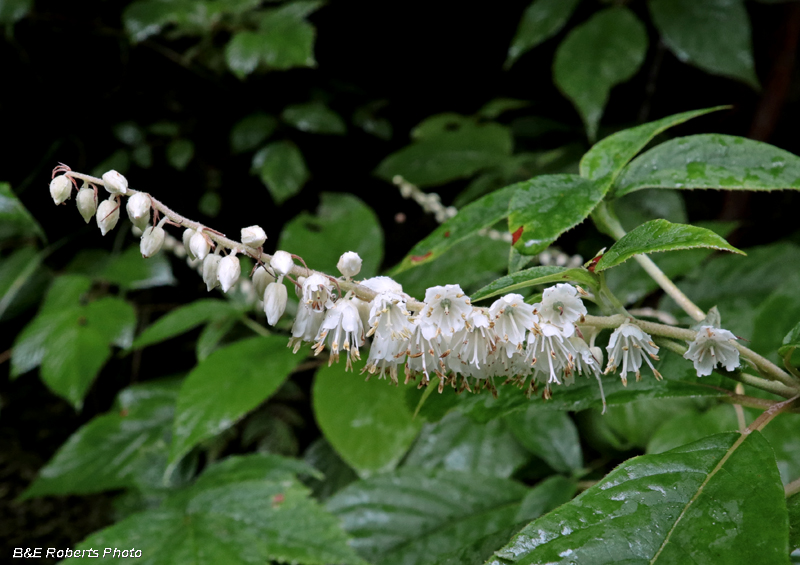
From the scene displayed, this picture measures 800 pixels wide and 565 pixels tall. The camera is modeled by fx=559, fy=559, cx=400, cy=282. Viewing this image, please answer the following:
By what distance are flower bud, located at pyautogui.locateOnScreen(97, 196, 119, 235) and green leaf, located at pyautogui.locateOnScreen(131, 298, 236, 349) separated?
0.98 meters

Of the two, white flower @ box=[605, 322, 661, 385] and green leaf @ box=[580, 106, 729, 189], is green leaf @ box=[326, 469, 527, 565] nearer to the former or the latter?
white flower @ box=[605, 322, 661, 385]

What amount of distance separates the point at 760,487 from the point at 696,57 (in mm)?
→ 1604

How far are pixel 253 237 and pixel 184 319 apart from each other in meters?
1.11

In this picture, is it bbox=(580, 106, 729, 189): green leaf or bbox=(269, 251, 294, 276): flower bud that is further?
bbox=(580, 106, 729, 189): green leaf

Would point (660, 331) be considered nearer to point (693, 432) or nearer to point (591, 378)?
point (591, 378)

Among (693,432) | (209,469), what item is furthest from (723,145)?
(209,469)

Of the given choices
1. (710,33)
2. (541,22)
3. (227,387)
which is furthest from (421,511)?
(710,33)

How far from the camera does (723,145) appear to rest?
844 mm

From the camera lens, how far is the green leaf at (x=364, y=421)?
1.27 meters

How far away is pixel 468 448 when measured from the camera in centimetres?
150

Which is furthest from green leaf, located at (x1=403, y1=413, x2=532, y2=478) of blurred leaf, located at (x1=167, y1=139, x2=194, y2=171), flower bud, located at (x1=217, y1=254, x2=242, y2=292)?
blurred leaf, located at (x1=167, y1=139, x2=194, y2=171)

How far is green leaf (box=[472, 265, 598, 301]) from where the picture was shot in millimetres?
625

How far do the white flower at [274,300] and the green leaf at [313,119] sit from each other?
166cm

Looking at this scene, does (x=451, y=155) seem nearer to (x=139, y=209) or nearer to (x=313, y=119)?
(x=313, y=119)
